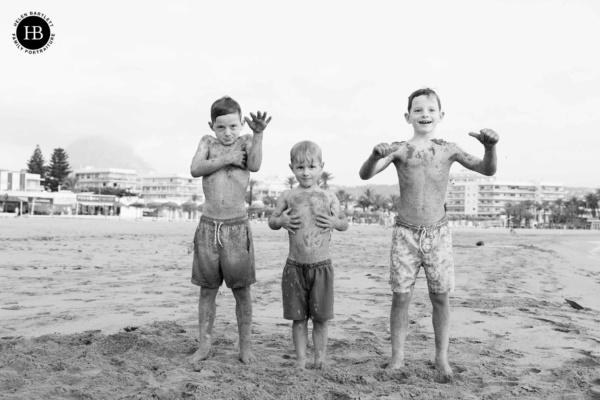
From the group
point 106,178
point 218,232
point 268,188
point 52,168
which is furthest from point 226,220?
point 268,188

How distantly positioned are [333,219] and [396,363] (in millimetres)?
1109

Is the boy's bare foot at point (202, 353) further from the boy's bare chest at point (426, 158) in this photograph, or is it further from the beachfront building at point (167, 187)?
the beachfront building at point (167, 187)

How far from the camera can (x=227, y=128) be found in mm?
4039

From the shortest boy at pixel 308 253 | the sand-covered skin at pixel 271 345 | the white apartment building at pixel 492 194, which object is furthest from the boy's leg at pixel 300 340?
the white apartment building at pixel 492 194

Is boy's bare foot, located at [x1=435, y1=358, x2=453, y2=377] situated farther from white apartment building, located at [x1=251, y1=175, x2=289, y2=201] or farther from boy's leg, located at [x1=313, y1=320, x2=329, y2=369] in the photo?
white apartment building, located at [x1=251, y1=175, x2=289, y2=201]

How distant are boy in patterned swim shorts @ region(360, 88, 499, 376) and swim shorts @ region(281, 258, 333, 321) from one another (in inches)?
19.8

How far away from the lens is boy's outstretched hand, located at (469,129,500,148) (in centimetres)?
353

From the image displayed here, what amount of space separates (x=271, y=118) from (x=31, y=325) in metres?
2.98

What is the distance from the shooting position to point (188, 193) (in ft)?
437

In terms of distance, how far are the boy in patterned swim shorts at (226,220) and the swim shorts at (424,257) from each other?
111 cm

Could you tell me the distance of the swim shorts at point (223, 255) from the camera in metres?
3.90

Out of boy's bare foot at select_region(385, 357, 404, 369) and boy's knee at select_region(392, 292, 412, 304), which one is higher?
boy's knee at select_region(392, 292, 412, 304)

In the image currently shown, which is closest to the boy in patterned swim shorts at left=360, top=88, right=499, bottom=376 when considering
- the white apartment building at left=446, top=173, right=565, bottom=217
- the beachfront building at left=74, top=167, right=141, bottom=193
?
the beachfront building at left=74, top=167, right=141, bottom=193

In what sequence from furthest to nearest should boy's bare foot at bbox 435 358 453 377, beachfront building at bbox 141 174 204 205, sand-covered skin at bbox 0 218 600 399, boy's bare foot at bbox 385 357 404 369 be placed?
1. beachfront building at bbox 141 174 204 205
2. boy's bare foot at bbox 385 357 404 369
3. boy's bare foot at bbox 435 358 453 377
4. sand-covered skin at bbox 0 218 600 399
